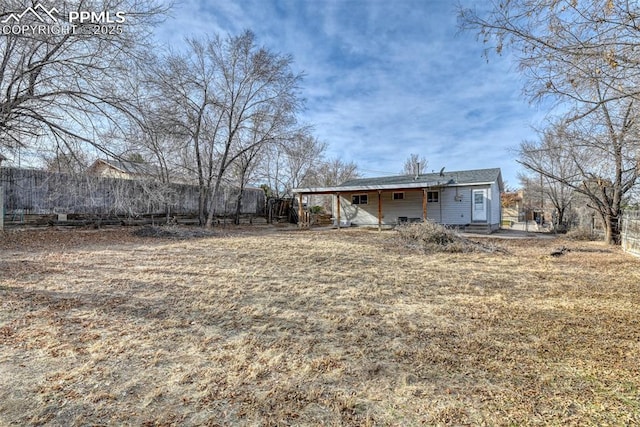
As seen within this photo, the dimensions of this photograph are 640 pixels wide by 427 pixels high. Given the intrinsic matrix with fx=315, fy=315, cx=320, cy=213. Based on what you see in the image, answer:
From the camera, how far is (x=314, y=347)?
2672 millimetres

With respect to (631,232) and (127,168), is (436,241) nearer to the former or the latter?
(631,232)

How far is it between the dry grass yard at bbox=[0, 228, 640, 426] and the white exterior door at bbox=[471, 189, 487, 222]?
943cm

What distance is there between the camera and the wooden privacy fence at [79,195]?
659 centimetres

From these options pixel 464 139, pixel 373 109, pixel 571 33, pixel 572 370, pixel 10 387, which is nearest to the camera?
pixel 10 387

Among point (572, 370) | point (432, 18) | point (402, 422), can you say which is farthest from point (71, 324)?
point (432, 18)

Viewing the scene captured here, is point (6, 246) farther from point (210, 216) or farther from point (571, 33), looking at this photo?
point (571, 33)

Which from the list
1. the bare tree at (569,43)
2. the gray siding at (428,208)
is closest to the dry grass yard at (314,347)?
the bare tree at (569,43)

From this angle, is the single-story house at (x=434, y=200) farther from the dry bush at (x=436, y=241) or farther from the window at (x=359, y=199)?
the dry bush at (x=436, y=241)

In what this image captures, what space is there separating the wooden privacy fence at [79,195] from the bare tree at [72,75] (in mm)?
1036

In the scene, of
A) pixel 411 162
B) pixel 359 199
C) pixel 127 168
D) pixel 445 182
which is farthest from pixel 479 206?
pixel 411 162

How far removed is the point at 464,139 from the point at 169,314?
2224 centimetres

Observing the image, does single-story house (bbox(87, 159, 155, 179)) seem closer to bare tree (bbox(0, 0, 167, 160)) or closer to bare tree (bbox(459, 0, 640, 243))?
bare tree (bbox(0, 0, 167, 160))

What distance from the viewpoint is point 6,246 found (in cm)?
769

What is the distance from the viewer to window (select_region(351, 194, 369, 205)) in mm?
18109
